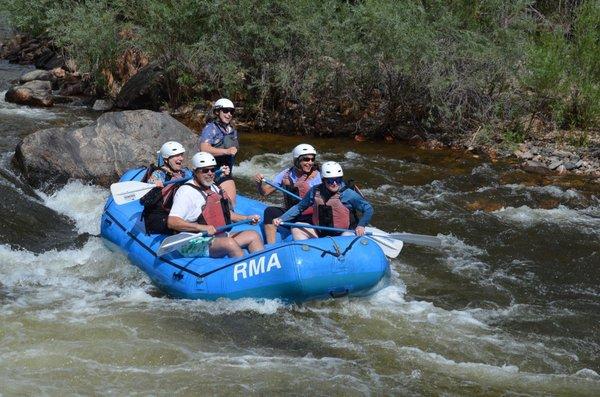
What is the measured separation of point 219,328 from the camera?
5.91 meters

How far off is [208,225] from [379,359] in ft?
6.28

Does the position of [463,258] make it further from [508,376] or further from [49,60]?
[49,60]

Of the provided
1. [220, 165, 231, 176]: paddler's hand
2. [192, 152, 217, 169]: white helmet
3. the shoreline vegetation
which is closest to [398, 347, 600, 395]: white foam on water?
[192, 152, 217, 169]: white helmet

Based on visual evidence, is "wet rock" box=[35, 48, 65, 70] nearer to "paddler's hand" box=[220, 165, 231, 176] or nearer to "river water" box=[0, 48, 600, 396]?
"river water" box=[0, 48, 600, 396]

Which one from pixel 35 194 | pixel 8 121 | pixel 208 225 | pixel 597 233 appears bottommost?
pixel 8 121

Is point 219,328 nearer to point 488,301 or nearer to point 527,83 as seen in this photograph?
point 488,301

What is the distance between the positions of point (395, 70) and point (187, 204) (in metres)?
6.76

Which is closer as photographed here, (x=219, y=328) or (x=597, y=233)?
(x=219, y=328)

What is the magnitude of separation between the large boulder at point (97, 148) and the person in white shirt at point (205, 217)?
11.6ft

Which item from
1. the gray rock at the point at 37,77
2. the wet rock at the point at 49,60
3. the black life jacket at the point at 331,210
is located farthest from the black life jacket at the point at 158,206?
the wet rock at the point at 49,60

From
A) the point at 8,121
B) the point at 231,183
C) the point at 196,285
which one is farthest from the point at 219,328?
the point at 8,121

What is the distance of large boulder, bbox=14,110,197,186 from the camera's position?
9656 millimetres

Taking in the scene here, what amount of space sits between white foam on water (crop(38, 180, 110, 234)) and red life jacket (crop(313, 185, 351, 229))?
293cm

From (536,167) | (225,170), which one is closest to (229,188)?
(225,170)
